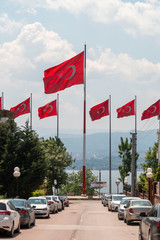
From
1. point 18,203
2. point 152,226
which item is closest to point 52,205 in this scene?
point 18,203

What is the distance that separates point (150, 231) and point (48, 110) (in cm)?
4640

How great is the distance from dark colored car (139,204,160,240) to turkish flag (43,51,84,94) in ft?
94.0

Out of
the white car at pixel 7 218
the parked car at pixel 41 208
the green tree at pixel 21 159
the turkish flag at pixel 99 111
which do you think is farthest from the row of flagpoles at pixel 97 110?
the white car at pixel 7 218

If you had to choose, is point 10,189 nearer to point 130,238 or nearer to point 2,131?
point 2,131

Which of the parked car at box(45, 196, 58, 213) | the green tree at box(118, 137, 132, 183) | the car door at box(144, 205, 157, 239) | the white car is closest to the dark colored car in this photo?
the car door at box(144, 205, 157, 239)

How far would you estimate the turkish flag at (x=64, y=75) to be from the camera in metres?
45.0

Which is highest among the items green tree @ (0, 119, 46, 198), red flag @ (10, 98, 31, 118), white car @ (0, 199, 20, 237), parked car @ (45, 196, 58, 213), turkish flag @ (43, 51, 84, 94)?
turkish flag @ (43, 51, 84, 94)

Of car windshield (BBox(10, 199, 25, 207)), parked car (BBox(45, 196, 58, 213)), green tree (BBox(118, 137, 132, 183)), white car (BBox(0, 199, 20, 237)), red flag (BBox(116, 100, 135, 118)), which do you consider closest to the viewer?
white car (BBox(0, 199, 20, 237))

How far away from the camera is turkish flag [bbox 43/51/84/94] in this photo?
45.0 m

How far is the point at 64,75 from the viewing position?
47.1m

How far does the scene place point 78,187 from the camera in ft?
496

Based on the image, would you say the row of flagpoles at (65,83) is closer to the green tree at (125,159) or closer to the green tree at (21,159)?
the green tree at (21,159)

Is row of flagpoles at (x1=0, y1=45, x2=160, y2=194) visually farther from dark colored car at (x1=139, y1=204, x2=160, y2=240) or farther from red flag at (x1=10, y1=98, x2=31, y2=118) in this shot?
dark colored car at (x1=139, y1=204, x2=160, y2=240)

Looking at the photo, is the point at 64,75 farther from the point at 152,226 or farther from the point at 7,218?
the point at 152,226
